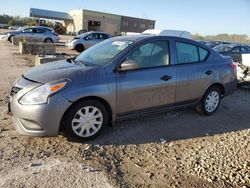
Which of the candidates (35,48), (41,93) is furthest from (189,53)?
(35,48)

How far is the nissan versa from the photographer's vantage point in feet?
13.5

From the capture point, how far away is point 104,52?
509 cm

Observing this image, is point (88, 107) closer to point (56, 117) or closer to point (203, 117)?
point (56, 117)

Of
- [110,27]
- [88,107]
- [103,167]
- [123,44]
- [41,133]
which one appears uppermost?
[110,27]

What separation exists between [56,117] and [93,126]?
63cm

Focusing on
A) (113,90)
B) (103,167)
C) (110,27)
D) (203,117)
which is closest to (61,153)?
(103,167)

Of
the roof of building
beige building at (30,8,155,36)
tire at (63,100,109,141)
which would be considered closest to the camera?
tire at (63,100,109,141)

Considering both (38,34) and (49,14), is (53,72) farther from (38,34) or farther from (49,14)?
(49,14)

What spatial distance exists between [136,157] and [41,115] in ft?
4.67

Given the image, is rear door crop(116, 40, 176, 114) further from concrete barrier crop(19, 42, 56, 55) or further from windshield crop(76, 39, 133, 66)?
concrete barrier crop(19, 42, 56, 55)

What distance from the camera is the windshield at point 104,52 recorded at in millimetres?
4810

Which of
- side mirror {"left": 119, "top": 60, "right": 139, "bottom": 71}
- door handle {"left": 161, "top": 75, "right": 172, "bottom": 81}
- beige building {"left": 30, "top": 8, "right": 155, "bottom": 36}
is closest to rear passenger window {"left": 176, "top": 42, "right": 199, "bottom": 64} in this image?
door handle {"left": 161, "top": 75, "right": 172, "bottom": 81}

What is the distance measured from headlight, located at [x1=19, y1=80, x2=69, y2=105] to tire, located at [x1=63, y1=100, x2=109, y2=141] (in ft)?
1.22

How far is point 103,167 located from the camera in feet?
12.4
